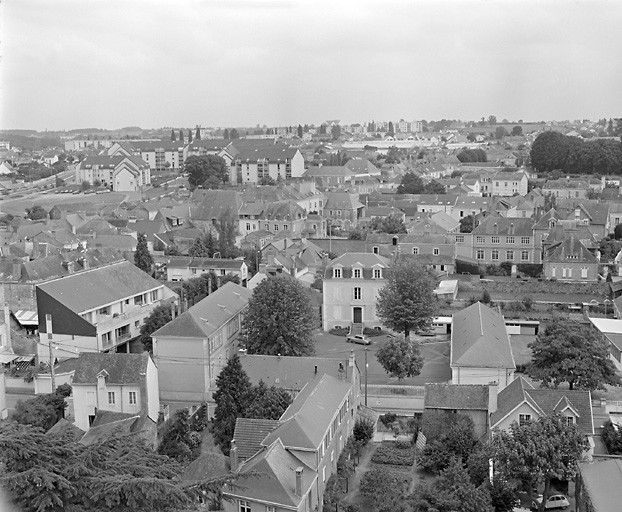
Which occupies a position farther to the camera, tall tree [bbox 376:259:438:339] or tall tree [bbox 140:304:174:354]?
tall tree [bbox 376:259:438:339]

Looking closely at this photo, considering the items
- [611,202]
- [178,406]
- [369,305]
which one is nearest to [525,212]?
[611,202]

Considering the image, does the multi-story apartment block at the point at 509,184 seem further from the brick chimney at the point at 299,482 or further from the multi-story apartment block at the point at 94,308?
the brick chimney at the point at 299,482

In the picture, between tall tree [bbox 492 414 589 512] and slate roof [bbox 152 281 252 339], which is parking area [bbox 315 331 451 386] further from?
tall tree [bbox 492 414 589 512]

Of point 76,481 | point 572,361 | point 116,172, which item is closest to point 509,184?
point 116,172

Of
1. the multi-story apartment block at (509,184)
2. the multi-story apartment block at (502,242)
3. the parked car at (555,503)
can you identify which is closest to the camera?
the parked car at (555,503)

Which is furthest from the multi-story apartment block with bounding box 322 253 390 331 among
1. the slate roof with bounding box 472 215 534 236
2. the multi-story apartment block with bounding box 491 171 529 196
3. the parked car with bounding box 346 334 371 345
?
the multi-story apartment block with bounding box 491 171 529 196

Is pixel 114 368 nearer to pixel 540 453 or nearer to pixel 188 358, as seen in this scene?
pixel 188 358

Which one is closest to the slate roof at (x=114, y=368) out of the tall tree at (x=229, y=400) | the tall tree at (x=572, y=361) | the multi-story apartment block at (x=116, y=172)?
the tall tree at (x=229, y=400)

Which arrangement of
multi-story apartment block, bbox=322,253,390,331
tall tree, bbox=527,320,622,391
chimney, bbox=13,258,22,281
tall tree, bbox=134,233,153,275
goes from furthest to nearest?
tall tree, bbox=134,233,153,275 → chimney, bbox=13,258,22,281 → multi-story apartment block, bbox=322,253,390,331 → tall tree, bbox=527,320,622,391
